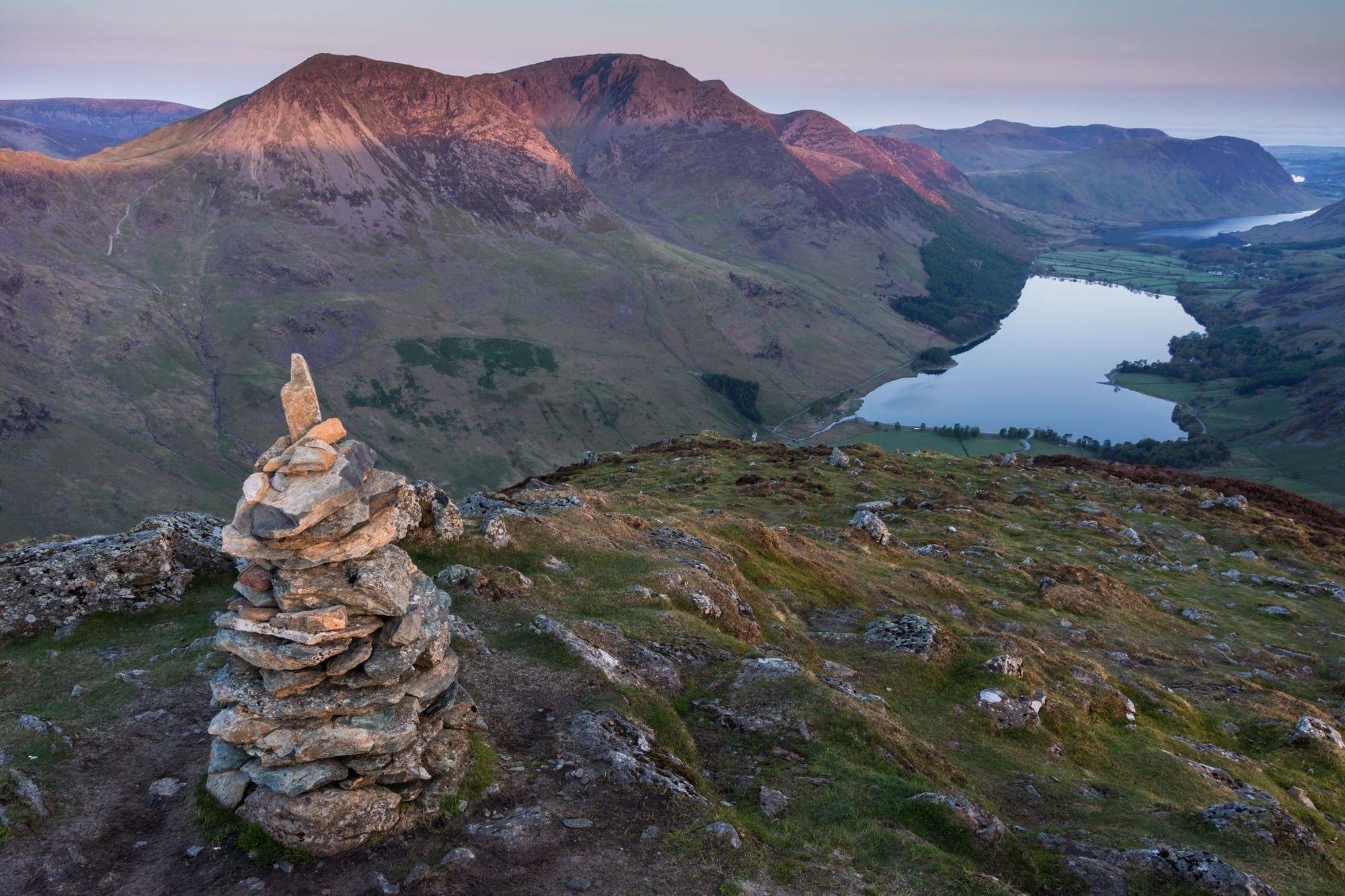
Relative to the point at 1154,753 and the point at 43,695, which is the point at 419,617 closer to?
the point at 43,695

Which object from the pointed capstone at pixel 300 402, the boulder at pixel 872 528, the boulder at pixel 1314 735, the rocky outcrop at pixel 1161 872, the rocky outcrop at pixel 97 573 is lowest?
the boulder at pixel 1314 735

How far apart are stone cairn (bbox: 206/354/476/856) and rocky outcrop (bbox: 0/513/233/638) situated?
1203 centimetres

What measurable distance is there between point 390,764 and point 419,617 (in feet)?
12.2

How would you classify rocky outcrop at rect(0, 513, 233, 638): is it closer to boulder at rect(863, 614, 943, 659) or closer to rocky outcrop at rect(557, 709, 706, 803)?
rocky outcrop at rect(557, 709, 706, 803)

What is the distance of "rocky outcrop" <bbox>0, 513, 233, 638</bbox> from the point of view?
2641cm

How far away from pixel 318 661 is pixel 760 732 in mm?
13902

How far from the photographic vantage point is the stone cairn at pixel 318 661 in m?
18.0

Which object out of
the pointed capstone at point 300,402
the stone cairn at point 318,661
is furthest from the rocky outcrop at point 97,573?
the pointed capstone at point 300,402

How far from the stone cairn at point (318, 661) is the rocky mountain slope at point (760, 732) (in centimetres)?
97

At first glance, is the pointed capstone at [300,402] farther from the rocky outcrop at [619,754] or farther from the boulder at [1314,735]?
the boulder at [1314,735]

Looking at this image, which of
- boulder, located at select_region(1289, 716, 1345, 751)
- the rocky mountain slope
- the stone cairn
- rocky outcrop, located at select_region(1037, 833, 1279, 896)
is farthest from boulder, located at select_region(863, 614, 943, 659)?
the stone cairn

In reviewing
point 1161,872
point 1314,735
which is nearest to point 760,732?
point 1161,872

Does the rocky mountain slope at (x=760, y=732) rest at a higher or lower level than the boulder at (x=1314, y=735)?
higher

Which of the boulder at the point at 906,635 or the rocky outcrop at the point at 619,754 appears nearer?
the rocky outcrop at the point at 619,754
